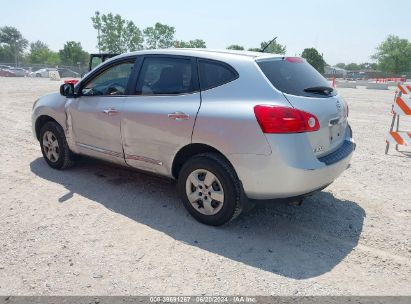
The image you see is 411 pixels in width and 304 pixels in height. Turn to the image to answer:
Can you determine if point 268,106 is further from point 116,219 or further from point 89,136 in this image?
point 89,136

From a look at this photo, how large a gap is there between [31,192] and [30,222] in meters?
0.93

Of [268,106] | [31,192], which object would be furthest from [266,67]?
[31,192]

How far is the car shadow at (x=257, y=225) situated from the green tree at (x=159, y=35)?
283 ft

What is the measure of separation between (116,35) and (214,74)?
82098 mm

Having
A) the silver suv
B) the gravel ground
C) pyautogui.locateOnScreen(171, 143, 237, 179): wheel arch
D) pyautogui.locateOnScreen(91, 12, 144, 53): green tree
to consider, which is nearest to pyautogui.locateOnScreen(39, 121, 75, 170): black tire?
the gravel ground

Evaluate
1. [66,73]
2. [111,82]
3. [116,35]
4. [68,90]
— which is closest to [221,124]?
[111,82]

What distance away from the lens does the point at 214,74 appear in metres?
3.58

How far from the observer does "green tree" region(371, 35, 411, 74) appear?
85.5 metres

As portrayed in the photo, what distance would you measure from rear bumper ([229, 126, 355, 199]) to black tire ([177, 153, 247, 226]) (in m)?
0.10

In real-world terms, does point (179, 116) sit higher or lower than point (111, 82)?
lower

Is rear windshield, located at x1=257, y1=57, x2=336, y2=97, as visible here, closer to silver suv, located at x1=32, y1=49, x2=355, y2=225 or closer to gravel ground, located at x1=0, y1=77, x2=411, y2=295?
silver suv, located at x1=32, y1=49, x2=355, y2=225

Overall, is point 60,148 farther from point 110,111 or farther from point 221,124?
point 221,124

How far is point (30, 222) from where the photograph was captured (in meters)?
3.70

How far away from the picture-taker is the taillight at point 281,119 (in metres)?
3.08
